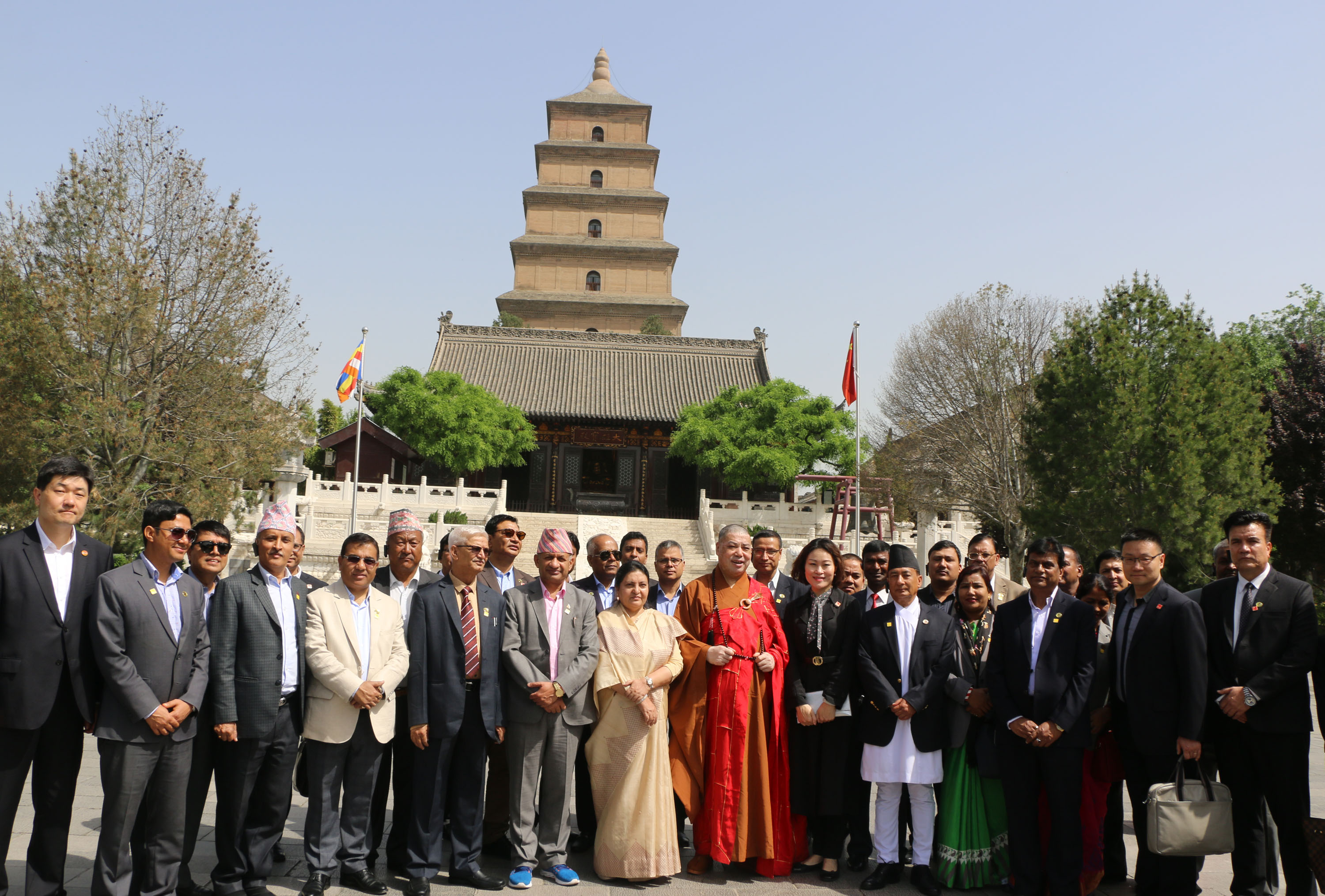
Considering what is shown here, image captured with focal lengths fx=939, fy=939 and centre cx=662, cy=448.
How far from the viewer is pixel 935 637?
4.54 meters

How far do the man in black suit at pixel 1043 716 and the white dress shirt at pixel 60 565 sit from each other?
4.02 m

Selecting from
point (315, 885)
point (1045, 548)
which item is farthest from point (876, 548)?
point (315, 885)

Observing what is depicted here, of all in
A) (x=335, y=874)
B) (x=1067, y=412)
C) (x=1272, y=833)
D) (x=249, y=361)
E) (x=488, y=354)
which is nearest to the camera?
(x=335, y=874)

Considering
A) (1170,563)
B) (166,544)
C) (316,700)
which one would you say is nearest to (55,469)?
(166,544)

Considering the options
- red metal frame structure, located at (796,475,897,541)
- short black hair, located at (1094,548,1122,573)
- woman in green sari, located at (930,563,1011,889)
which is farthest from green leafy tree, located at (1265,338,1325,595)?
woman in green sari, located at (930,563,1011,889)

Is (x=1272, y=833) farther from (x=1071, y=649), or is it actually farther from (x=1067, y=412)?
(x=1067, y=412)

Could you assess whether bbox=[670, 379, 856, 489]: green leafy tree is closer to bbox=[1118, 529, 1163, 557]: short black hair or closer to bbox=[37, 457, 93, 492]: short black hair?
bbox=[1118, 529, 1163, 557]: short black hair

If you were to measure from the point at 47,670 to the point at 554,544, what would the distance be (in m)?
2.12

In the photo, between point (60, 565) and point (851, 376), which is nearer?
point (60, 565)

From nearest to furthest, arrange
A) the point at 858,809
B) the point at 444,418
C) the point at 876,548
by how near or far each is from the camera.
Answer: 1. the point at 858,809
2. the point at 876,548
3. the point at 444,418

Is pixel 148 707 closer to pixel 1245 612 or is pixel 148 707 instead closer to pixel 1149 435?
pixel 1245 612

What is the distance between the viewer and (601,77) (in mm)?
34906

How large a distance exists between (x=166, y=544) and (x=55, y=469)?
51 cm

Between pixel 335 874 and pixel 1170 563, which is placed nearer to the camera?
pixel 335 874
